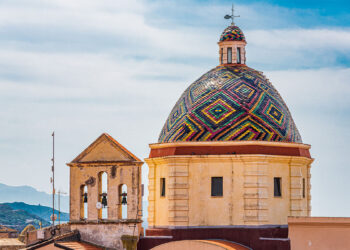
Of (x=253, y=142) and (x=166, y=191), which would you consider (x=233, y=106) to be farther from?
(x=166, y=191)

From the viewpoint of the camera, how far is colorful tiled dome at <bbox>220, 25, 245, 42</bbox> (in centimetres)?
3356

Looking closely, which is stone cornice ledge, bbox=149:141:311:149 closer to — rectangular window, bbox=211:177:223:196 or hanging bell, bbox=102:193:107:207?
rectangular window, bbox=211:177:223:196

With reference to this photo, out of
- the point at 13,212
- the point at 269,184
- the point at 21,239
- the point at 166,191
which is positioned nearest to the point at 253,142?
the point at 269,184

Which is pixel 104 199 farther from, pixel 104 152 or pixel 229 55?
pixel 229 55

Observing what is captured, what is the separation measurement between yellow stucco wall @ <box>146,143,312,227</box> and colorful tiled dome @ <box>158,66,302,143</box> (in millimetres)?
812

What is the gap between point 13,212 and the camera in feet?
402

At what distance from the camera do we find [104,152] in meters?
30.8

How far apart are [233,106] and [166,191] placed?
358cm

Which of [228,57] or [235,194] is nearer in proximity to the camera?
[235,194]

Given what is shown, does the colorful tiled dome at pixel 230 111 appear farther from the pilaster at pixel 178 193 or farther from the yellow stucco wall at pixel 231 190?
the pilaster at pixel 178 193

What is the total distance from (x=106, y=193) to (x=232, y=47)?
279 inches

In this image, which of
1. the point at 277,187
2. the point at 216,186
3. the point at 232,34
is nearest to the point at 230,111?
the point at 216,186

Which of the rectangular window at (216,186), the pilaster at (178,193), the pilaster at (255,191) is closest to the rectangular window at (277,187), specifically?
A: the pilaster at (255,191)

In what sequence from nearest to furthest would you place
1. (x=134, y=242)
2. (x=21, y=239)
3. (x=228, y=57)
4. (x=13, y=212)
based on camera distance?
(x=134, y=242) < (x=228, y=57) < (x=21, y=239) < (x=13, y=212)
